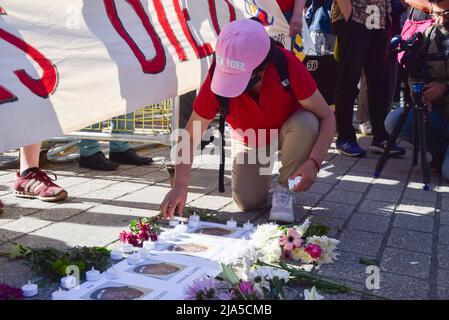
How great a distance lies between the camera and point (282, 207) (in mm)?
2941

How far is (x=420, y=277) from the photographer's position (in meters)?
2.24

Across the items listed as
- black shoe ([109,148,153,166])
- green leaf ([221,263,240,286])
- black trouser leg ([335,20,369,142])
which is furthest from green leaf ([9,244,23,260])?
black trouser leg ([335,20,369,142])

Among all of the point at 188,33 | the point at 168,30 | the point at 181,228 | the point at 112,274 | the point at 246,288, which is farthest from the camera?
the point at 188,33

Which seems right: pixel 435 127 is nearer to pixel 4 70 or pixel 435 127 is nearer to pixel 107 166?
pixel 107 166

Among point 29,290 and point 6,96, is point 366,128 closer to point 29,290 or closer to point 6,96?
point 6,96

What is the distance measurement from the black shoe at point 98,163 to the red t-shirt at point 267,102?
1373 mm

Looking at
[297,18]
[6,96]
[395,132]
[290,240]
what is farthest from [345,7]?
[6,96]

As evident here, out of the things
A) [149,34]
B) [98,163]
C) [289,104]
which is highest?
[149,34]

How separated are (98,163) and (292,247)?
7.47 feet

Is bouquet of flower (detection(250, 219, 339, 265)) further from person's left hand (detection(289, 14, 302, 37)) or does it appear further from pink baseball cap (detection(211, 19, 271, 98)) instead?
person's left hand (detection(289, 14, 302, 37))

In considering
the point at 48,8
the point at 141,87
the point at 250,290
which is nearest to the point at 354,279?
the point at 250,290

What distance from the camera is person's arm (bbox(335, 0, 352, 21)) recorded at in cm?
457

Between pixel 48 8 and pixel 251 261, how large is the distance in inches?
60.0

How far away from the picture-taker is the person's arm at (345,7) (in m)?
4.57
